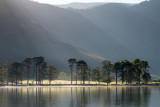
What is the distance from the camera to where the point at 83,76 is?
19500cm

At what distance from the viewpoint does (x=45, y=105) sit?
84.0m

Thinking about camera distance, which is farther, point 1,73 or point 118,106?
point 1,73

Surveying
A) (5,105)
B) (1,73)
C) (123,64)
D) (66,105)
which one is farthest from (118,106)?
(1,73)

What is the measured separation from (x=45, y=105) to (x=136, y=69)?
112m

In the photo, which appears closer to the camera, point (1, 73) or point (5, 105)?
point (5, 105)

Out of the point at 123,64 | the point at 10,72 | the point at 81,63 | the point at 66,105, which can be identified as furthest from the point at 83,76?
the point at 66,105

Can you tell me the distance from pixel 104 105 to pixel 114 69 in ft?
361

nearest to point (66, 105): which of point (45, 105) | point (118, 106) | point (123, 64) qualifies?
point (45, 105)

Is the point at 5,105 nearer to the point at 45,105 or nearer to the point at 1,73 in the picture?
the point at 45,105

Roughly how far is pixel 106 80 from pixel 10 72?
183ft

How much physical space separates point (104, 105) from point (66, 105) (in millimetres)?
9379

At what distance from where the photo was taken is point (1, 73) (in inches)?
7707

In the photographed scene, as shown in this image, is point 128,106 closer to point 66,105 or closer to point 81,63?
point 66,105

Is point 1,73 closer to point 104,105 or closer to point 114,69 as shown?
point 114,69
